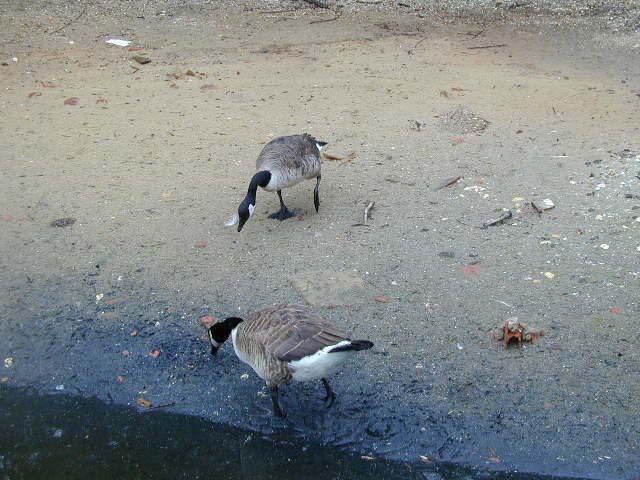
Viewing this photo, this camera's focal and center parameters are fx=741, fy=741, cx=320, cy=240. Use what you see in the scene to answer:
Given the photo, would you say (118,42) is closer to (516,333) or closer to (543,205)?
(543,205)

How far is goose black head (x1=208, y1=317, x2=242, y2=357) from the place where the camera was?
446 cm

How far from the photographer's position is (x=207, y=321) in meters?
5.02

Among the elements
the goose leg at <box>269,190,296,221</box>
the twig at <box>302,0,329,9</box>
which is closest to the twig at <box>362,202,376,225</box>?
the goose leg at <box>269,190,296,221</box>

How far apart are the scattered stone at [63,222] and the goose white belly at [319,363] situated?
3009 millimetres

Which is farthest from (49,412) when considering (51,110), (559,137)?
(559,137)

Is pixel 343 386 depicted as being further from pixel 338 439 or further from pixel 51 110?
pixel 51 110

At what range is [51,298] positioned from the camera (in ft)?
17.4

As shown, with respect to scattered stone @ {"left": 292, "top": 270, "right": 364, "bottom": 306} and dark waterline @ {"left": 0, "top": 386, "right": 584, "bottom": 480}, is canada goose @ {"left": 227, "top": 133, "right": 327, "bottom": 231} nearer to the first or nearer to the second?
scattered stone @ {"left": 292, "top": 270, "right": 364, "bottom": 306}

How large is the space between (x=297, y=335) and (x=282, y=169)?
2.23 m

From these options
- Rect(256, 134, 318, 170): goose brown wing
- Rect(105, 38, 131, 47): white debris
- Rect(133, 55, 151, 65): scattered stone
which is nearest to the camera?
Rect(256, 134, 318, 170): goose brown wing

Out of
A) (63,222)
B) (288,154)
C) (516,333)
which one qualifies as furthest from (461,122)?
(63,222)

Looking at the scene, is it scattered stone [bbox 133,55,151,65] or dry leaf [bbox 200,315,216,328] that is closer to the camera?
dry leaf [bbox 200,315,216,328]

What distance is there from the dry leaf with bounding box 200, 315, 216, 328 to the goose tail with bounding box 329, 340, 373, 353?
1356 millimetres

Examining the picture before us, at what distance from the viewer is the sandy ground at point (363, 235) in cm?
427
